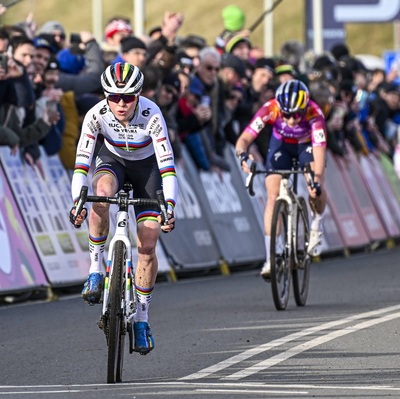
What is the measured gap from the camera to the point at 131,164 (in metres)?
10.6

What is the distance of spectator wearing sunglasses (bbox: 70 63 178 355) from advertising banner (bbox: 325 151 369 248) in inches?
523

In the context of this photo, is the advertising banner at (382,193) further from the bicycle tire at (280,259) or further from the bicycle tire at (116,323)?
the bicycle tire at (116,323)

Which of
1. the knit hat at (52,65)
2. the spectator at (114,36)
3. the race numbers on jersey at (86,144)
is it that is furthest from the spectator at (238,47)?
the race numbers on jersey at (86,144)

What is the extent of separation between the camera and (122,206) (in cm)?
1005

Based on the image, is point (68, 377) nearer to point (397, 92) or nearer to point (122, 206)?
point (122, 206)

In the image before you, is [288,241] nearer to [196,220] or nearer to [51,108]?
[51,108]

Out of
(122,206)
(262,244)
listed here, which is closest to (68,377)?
(122,206)

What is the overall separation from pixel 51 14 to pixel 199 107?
144 meters

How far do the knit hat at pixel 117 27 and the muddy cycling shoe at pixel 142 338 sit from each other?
336 inches

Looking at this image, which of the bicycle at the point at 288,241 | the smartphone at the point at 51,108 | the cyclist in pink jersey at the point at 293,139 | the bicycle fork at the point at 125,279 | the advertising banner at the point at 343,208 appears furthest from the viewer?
the advertising banner at the point at 343,208

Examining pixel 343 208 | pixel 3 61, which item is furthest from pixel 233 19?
pixel 3 61

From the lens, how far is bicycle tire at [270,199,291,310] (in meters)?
14.3

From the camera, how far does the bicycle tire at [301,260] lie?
584 inches

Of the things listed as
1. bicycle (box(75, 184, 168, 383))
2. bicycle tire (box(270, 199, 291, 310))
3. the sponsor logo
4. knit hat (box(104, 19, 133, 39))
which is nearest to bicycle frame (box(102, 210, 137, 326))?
bicycle (box(75, 184, 168, 383))
